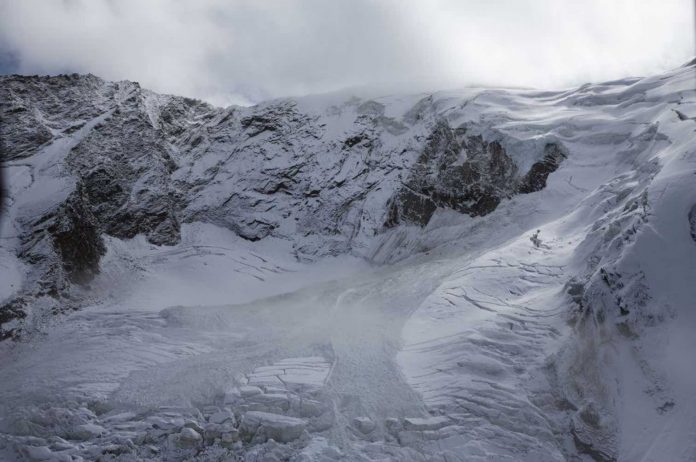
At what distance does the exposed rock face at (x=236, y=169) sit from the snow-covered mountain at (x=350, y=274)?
0.20 meters

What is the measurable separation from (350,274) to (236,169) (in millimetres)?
15266

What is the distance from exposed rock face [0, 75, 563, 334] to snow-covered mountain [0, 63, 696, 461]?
20cm

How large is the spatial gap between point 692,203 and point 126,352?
74.8 feet

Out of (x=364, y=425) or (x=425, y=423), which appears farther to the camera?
(x=364, y=425)

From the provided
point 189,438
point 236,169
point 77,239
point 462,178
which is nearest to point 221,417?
point 189,438

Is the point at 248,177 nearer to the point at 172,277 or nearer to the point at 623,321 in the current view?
the point at 172,277

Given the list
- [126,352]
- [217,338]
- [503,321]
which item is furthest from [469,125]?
[126,352]

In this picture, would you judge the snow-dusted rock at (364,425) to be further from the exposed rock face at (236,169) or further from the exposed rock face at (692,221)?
the exposed rock face at (236,169)

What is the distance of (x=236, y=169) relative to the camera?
44531 millimetres

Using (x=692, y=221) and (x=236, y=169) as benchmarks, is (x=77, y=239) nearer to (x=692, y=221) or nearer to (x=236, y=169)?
(x=236, y=169)

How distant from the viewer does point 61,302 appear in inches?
1140

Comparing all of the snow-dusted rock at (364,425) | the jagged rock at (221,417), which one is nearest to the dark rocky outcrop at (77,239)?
the jagged rock at (221,417)

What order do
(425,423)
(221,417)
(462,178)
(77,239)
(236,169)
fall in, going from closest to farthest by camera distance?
(425,423) < (221,417) < (77,239) < (462,178) < (236,169)

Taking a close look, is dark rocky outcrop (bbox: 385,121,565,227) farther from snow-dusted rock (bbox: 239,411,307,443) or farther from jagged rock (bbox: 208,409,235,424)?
jagged rock (bbox: 208,409,235,424)
